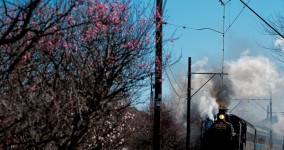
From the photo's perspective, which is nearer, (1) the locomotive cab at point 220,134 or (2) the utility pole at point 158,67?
(2) the utility pole at point 158,67

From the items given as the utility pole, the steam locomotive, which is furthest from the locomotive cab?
the utility pole

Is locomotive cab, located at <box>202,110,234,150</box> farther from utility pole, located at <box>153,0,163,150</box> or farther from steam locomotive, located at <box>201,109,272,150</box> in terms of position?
utility pole, located at <box>153,0,163,150</box>

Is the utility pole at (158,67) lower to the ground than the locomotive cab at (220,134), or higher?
higher

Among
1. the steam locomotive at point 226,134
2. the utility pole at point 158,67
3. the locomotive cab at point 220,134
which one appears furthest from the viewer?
the locomotive cab at point 220,134

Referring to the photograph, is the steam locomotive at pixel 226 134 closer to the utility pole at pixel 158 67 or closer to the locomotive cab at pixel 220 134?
the locomotive cab at pixel 220 134

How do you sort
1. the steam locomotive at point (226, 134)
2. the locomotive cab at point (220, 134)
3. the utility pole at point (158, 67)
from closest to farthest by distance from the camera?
the utility pole at point (158, 67)
the steam locomotive at point (226, 134)
the locomotive cab at point (220, 134)

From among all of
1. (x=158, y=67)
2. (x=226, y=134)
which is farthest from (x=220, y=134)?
(x=158, y=67)

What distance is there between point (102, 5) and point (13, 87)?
11.5ft

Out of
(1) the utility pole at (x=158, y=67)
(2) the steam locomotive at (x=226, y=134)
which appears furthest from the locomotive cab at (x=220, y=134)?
(1) the utility pole at (x=158, y=67)

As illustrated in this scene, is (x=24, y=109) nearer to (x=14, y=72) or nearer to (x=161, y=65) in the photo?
(x=14, y=72)

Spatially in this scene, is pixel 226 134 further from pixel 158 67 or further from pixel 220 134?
pixel 158 67

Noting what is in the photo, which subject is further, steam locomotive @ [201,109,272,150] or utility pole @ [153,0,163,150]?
steam locomotive @ [201,109,272,150]

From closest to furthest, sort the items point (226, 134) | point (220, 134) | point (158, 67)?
point (158, 67) → point (226, 134) → point (220, 134)

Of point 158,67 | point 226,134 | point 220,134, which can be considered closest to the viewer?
point 158,67
